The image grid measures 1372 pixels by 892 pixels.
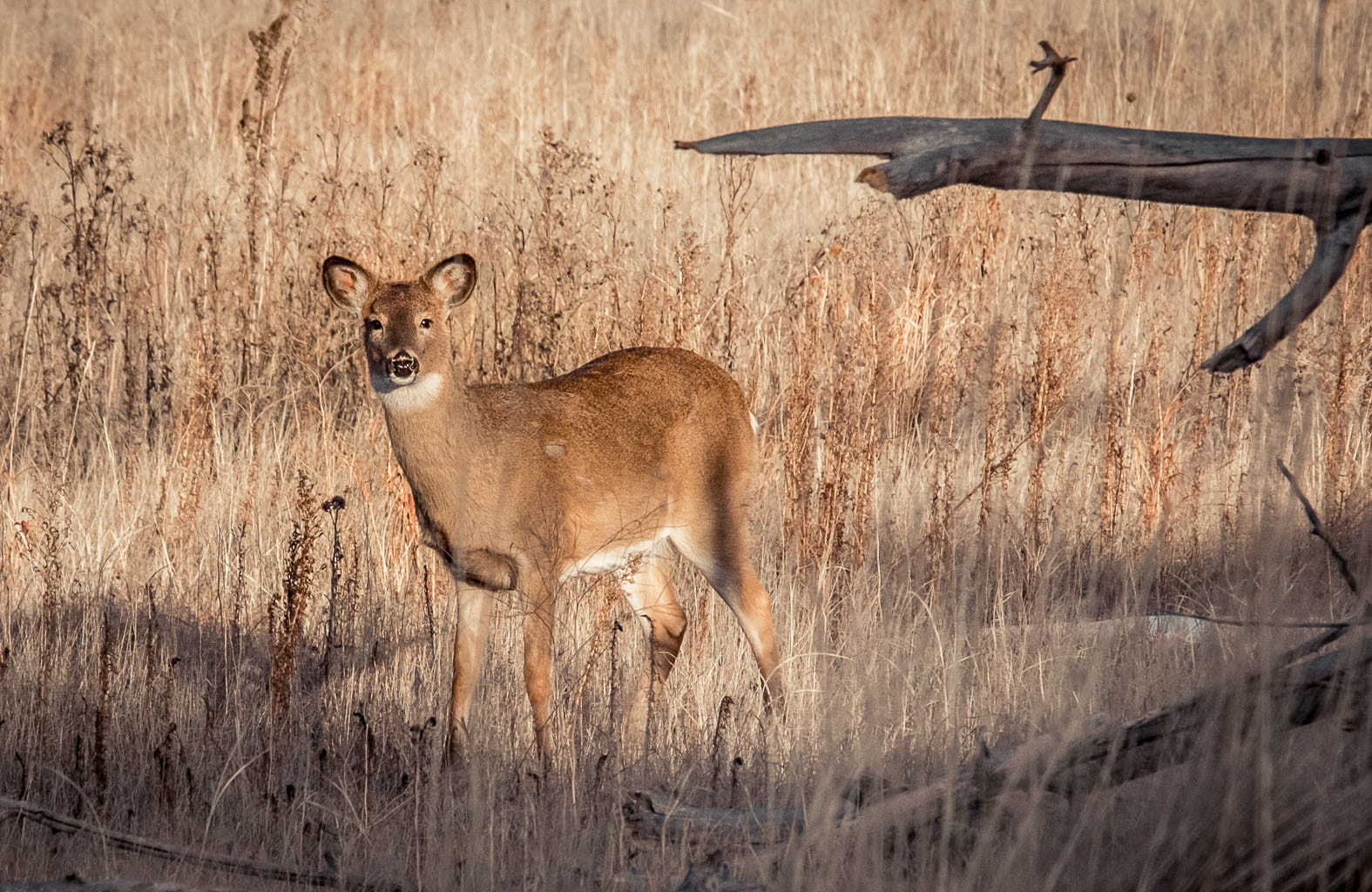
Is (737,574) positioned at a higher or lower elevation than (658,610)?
higher

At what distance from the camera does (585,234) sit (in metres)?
8.55

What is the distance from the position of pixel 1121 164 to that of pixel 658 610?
304 centimetres

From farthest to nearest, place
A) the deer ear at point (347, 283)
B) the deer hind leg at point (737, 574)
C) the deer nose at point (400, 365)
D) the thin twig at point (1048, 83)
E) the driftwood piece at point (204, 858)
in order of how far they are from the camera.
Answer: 1. the deer ear at point (347, 283)
2. the deer hind leg at point (737, 574)
3. the deer nose at point (400, 365)
4. the driftwood piece at point (204, 858)
5. the thin twig at point (1048, 83)

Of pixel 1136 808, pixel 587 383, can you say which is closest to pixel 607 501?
pixel 587 383

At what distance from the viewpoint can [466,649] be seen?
15.7 feet

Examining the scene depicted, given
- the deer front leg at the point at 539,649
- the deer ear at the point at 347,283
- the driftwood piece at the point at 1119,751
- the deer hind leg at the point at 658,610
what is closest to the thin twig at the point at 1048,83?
the driftwood piece at the point at 1119,751

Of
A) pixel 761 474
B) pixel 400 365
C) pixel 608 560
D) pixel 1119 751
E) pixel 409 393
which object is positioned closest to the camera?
pixel 1119 751

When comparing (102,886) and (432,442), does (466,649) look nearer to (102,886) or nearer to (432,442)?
(432,442)

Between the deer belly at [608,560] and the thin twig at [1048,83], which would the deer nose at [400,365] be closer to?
the deer belly at [608,560]

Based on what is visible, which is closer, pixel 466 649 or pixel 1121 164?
pixel 1121 164

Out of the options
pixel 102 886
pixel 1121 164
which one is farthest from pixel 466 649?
pixel 1121 164

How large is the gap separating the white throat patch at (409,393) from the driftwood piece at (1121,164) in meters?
2.23

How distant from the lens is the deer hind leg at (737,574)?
5230 millimetres

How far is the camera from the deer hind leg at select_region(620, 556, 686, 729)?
5367 millimetres
